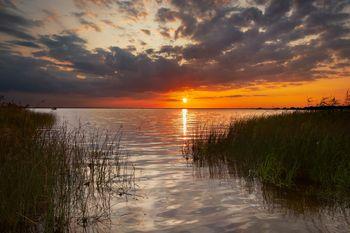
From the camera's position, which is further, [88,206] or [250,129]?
[250,129]

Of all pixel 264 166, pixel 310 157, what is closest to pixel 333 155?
pixel 310 157

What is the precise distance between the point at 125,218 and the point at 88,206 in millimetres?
1363

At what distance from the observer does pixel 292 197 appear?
28.4 ft

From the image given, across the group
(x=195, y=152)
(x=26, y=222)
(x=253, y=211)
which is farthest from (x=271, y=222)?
(x=195, y=152)

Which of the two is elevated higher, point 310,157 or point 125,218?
point 310,157

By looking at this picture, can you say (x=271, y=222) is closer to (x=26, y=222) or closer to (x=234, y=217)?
(x=234, y=217)

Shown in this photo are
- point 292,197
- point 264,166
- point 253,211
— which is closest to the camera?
point 253,211

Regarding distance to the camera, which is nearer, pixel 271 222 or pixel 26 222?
pixel 26 222

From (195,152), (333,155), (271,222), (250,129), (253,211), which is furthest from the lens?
(250,129)

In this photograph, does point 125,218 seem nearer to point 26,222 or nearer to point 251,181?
point 26,222

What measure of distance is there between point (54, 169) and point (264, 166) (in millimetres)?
7243

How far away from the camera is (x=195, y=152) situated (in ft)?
56.5

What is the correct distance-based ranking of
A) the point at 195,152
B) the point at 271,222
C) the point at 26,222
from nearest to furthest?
the point at 26,222 < the point at 271,222 < the point at 195,152

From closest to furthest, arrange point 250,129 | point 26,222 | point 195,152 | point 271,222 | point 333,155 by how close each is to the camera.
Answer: point 26,222
point 271,222
point 333,155
point 195,152
point 250,129
